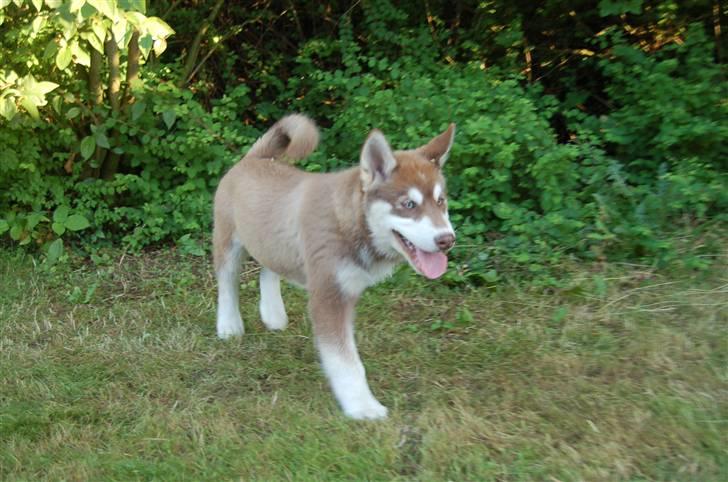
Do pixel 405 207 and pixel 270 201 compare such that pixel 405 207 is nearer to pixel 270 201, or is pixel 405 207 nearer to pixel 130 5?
pixel 270 201

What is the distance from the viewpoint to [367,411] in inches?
146

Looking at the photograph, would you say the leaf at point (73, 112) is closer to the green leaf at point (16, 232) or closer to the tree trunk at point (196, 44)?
the green leaf at point (16, 232)

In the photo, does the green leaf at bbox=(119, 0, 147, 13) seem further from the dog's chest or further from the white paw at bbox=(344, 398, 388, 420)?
the white paw at bbox=(344, 398, 388, 420)

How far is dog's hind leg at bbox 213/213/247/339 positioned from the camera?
4.78 metres

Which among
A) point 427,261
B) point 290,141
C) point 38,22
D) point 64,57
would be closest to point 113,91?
point 64,57

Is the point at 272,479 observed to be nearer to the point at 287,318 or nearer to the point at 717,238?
the point at 287,318

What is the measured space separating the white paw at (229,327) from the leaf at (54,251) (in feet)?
6.01

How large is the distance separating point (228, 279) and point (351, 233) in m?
1.32

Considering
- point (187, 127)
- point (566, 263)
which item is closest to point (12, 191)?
point (187, 127)

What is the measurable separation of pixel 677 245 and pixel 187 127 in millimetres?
3774

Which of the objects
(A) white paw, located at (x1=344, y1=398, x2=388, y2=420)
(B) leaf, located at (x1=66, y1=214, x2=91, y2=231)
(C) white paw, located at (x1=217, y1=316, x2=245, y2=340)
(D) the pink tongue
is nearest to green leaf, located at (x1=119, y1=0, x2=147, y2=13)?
(C) white paw, located at (x1=217, y1=316, x2=245, y2=340)

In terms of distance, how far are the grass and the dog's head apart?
0.75m

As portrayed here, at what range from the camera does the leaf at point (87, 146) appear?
6109mm

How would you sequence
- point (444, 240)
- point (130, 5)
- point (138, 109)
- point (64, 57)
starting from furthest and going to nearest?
point (138, 109)
point (64, 57)
point (130, 5)
point (444, 240)
